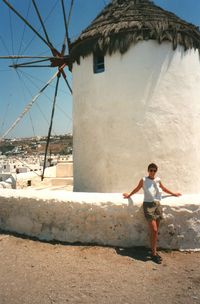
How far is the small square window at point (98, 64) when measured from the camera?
23.5 ft

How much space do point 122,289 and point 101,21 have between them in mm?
6483

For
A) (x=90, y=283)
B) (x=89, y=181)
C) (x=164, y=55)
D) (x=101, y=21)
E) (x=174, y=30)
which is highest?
(x=101, y=21)

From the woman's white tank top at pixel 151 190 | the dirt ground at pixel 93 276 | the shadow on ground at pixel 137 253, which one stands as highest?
the woman's white tank top at pixel 151 190

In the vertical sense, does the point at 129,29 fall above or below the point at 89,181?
above

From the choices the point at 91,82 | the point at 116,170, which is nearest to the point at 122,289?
the point at 116,170

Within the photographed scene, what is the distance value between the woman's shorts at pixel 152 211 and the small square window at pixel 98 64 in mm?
4091

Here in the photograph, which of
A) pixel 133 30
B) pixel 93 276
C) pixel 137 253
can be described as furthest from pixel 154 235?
pixel 133 30

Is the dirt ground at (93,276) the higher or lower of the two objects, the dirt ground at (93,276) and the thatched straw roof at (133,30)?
the lower

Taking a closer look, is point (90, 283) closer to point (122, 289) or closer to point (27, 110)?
point (122, 289)

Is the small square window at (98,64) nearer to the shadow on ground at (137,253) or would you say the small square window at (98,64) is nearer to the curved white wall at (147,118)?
the curved white wall at (147,118)

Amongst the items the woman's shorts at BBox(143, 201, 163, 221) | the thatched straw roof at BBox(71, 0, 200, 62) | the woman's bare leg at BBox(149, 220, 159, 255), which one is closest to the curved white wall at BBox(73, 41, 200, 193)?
the thatched straw roof at BBox(71, 0, 200, 62)

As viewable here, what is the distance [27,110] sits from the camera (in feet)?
28.8

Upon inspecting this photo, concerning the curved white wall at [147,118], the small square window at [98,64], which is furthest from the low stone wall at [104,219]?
A: the small square window at [98,64]

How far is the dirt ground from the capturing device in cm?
323
